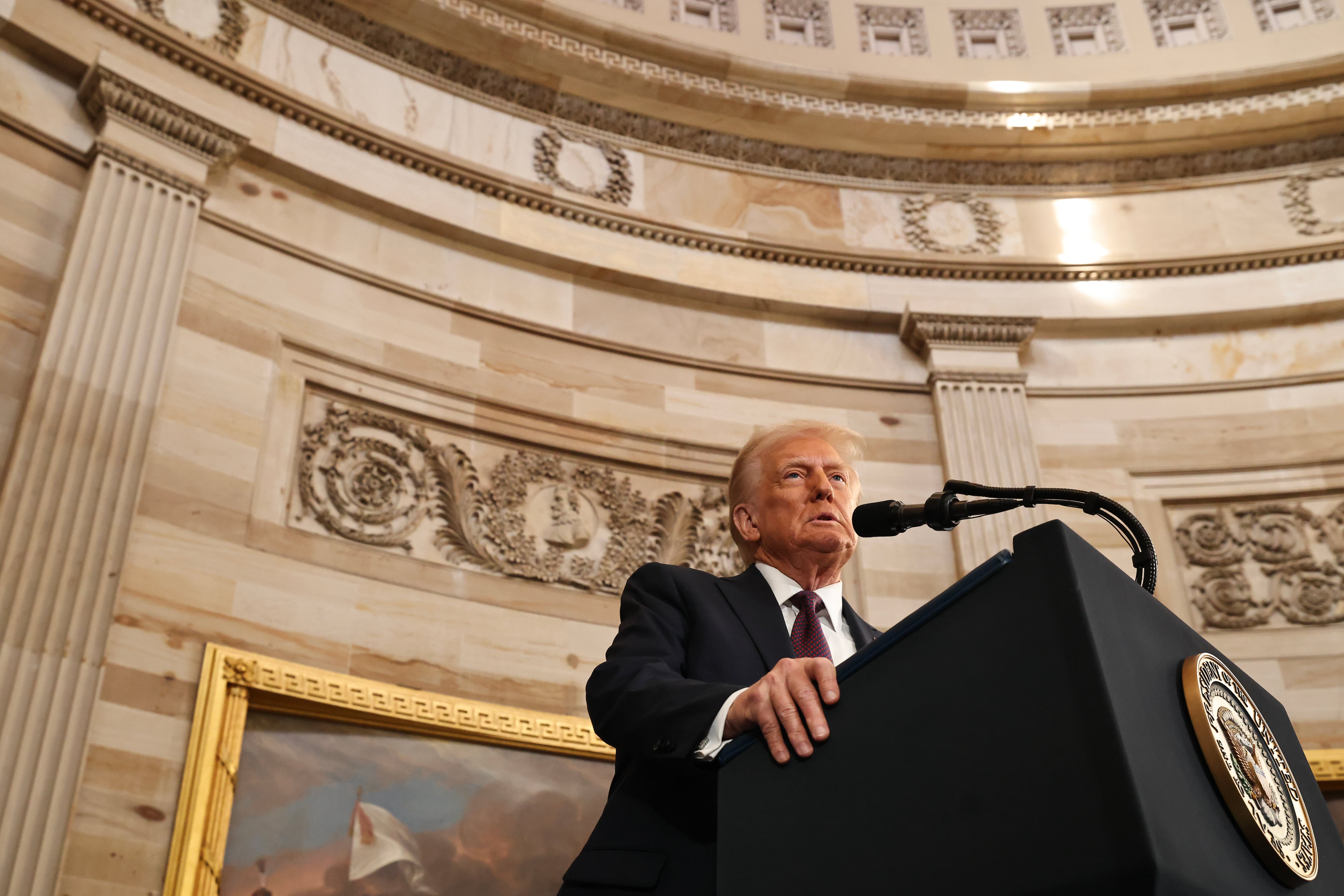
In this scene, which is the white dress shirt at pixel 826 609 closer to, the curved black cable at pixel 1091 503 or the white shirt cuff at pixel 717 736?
the curved black cable at pixel 1091 503

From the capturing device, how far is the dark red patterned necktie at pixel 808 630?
2779mm

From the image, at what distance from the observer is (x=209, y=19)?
755 cm

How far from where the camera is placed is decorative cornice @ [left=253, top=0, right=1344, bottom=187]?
27.9 ft

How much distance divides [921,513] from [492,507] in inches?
184

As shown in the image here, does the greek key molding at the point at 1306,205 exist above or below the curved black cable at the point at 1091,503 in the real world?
above

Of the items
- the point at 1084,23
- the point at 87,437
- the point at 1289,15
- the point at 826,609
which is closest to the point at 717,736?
the point at 826,609

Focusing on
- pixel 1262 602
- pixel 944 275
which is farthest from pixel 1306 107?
pixel 1262 602

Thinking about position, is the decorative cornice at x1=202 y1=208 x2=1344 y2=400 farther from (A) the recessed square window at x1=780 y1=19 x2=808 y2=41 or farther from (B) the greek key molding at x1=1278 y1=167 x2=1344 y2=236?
(A) the recessed square window at x1=780 y1=19 x2=808 y2=41

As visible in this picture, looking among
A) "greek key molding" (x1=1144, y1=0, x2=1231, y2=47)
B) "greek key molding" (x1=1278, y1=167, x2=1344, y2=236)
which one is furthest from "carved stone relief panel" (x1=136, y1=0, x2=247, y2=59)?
"greek key molding" (x1=1278, y1=167, x2=1344, y2=236)

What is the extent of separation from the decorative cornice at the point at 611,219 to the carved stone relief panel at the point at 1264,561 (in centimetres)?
189

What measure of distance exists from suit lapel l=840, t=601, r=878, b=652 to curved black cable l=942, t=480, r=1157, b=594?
61cm

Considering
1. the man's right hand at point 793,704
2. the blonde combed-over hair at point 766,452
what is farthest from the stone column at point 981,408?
the man's right hand at point 793,704

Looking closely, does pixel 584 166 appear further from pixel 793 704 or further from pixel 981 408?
pixel 793 704

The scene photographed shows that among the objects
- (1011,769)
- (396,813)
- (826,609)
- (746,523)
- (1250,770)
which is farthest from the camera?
(396,813)
